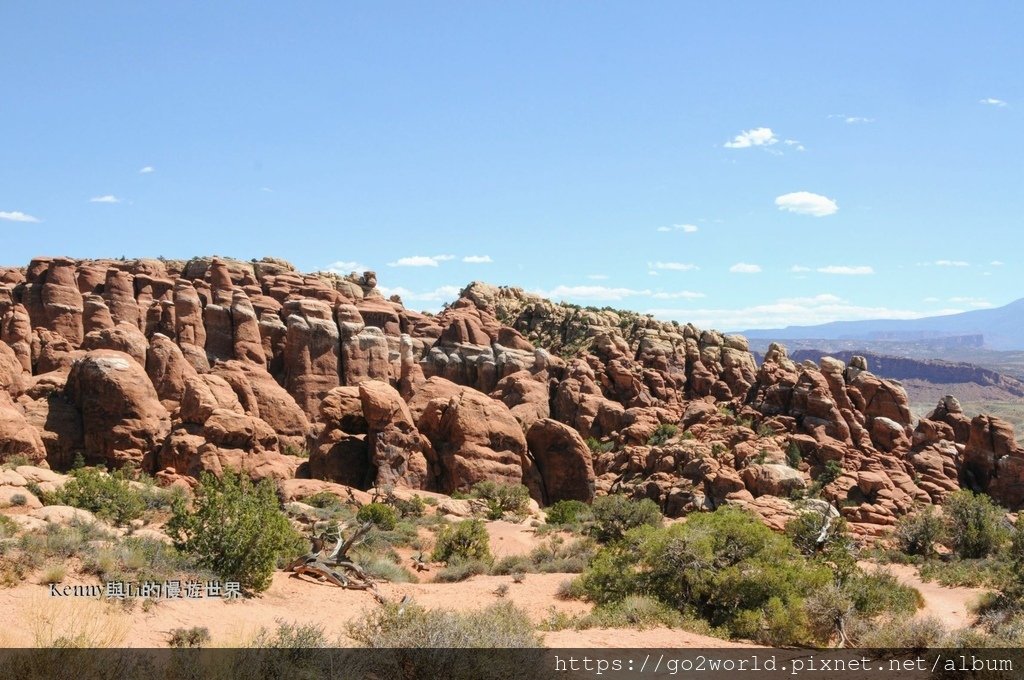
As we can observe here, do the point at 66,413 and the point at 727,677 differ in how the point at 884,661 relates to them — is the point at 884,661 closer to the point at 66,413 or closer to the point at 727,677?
the point at 727,677

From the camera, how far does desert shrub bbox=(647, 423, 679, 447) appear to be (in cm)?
4350

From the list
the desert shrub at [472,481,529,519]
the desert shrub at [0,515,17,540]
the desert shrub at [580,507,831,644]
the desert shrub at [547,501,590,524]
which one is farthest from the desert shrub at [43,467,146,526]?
the desert shrub at [547,501,590,524]

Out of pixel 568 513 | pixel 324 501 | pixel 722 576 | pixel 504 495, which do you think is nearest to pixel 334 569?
pixel 722 576

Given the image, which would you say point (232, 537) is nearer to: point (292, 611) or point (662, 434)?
point (292, 611)

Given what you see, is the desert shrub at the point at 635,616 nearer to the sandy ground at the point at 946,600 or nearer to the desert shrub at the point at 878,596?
the desert shrub at the point at 878,596

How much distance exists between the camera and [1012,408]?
418 ft

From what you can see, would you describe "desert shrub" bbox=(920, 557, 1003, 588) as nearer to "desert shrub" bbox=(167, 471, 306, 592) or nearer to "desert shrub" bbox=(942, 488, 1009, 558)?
"desert shrub" bbox=(942, 488, 1009, 558)

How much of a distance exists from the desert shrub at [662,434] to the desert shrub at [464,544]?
73.3 feet

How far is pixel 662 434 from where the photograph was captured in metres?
44.2

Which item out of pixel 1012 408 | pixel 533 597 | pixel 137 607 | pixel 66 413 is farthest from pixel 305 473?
pixel 1012 408

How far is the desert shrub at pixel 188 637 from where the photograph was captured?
32.3ft

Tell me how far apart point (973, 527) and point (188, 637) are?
1032 inches

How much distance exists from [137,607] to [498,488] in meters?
22.5

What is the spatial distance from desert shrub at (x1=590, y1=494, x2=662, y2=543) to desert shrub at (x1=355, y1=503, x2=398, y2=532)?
23.7 feet
